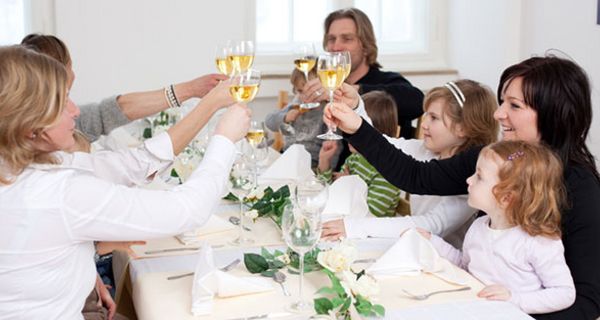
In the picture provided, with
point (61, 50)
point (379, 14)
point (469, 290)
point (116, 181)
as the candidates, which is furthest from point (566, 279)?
point (379, 14)

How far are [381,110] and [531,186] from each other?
131cm

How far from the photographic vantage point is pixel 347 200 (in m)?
2.36

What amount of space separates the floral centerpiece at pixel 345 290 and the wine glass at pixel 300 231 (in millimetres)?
49

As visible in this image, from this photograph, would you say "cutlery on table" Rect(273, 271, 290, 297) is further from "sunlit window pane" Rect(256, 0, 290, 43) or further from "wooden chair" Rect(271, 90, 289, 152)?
"sunlit window pane" Rect(256, 0, 290, 43)

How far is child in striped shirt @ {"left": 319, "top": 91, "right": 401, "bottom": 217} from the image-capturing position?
274 centimetres

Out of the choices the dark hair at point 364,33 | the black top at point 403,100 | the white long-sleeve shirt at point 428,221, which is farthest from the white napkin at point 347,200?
the dark hair at point 364,33

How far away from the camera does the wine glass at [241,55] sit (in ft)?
7.93

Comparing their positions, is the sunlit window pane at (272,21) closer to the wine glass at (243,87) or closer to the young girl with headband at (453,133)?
the young girl with headband at (453,133)

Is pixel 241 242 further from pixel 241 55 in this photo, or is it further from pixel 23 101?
pixel 23 101

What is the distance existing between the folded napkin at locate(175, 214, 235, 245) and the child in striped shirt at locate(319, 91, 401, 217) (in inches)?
27.8

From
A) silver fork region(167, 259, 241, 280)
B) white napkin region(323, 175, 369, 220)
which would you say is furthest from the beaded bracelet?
silver fork region(167, 259, 241, 280)

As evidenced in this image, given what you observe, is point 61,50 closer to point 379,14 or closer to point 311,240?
point 311,240

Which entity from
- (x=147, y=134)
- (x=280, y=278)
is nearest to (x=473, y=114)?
(x=280, y=278)

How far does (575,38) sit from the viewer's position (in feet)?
14.2
